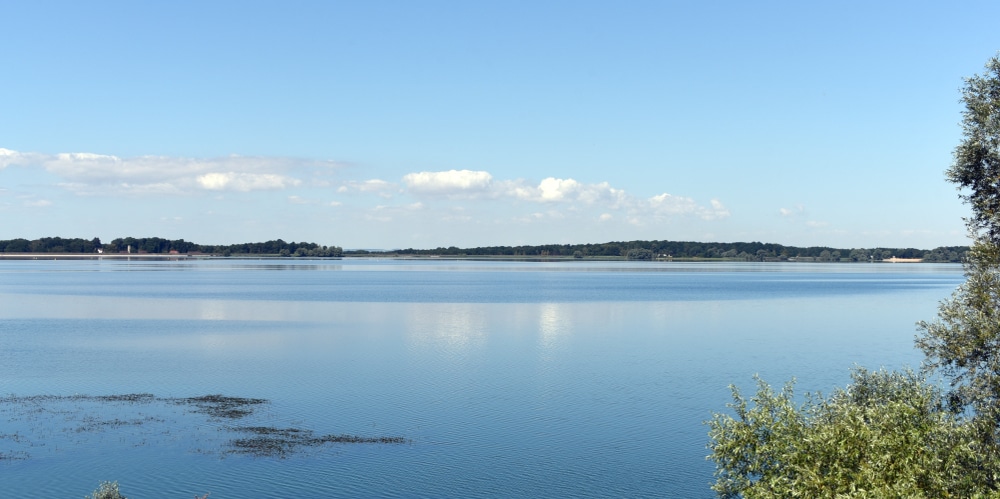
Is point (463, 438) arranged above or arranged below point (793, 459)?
below

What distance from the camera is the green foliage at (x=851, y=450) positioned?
62.1ft

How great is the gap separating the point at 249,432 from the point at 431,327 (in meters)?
40.5

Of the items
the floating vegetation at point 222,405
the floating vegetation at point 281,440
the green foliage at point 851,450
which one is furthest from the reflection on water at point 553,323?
the green foliage at point 851,450

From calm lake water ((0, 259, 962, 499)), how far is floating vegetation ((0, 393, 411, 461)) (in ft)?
0.56

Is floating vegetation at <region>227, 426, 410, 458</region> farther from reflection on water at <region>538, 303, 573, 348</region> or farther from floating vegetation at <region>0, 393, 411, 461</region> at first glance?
reflection on water at <region>538, 303, 573, 348</region>

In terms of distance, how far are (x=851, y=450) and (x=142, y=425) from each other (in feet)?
95.8

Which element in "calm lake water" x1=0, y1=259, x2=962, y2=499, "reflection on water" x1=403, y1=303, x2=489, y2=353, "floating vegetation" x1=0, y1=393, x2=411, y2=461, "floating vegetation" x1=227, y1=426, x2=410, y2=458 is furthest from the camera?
"reflection on water" x1=403, y1=303, x2=489, y2=353

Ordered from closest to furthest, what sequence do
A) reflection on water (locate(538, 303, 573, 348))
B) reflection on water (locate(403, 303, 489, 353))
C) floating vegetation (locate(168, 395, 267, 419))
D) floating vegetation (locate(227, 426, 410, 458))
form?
floating vegetation (locate(227, 426, 410, 458)) → floating vegetation (locate(168, 395, 267, 419)) → reflection on water (locate(403, 303, 489, 353)) → reflection on water (locate(538, 303, 573, 348))

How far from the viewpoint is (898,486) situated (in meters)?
18.0

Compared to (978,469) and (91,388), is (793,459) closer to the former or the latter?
(978,469)

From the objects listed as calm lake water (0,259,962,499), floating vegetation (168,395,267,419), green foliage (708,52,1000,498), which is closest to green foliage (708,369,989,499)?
green foliage (708,52,1000,498)

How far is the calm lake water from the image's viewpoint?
98.1ft

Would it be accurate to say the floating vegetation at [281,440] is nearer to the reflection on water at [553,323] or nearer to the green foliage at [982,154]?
the green foliage at [982,154]

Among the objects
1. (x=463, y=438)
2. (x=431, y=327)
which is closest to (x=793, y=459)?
(x=463, y=438)
